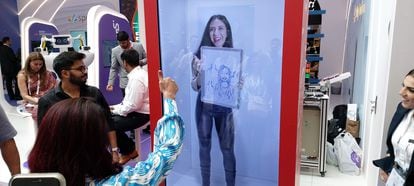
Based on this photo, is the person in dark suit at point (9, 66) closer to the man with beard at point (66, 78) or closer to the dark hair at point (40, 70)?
the dark hair at point (40, 70)

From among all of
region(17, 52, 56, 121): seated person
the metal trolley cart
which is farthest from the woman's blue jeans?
region(17, 52, 56, 121): seated person

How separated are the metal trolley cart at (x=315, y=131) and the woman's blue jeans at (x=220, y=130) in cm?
145

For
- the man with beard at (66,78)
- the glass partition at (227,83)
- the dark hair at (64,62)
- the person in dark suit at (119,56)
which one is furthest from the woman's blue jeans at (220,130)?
the person in dark suit at (119,56)

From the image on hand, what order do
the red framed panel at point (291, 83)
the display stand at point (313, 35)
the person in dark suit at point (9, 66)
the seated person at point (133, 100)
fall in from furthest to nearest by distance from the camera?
the person in dark suit at point (9, 66) → the display stand at point (313, 35) → the seated person at point (133, 100) → the red framed panel at point (291, 83)

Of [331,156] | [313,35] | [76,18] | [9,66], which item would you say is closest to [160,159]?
[331,156]

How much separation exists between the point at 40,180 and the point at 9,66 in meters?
7.22

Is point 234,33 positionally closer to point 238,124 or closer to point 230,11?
point 230,11

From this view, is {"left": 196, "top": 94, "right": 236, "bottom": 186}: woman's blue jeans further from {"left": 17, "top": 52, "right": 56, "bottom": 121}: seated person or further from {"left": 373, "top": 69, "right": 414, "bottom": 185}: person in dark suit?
{"left": 17, "top": 52, "right": 56, "bottom": 121}: seated person

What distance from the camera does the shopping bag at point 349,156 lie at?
132 inches

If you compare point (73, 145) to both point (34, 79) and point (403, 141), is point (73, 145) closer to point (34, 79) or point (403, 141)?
point (403, 141)

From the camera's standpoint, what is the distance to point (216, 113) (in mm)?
2164

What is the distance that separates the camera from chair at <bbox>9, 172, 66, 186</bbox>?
0.91m

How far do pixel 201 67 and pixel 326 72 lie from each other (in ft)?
22.7

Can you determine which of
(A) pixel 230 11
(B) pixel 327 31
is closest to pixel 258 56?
(A) pixel 230 11
